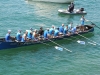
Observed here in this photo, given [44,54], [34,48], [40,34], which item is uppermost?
[40,34]

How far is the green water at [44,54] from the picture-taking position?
101 feet

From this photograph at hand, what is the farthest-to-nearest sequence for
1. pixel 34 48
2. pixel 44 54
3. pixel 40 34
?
pixel 40 34, pixel 34 48, pixel 44 54

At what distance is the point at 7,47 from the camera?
34125 millimetres

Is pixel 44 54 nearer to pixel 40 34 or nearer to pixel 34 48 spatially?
pixel 34 48

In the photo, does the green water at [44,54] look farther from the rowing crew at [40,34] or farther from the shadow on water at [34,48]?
the rowing crew at [40,34]

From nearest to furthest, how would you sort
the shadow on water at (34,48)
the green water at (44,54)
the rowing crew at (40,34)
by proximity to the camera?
the green water at (44,54) → the shadow on water at (34,48) → the rowing crew at (40,34)

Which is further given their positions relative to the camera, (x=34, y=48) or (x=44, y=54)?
(x=34, y=48)

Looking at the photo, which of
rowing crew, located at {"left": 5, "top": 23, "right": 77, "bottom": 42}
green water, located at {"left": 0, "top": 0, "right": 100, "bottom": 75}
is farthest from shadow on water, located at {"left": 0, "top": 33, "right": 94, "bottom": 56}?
rowing crew, located at {"left": 5, "top": 23, "right": 77, "bottom": 42}

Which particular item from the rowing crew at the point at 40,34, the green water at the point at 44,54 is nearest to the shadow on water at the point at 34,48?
the green water at the point at 44,54

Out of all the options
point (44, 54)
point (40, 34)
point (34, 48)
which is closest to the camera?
point (44, 54)

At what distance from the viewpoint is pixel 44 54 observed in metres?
34.2

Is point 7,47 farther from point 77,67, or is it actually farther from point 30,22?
point 30,22

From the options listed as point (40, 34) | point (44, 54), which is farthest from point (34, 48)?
point (40, 34)

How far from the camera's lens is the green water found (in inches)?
1214
